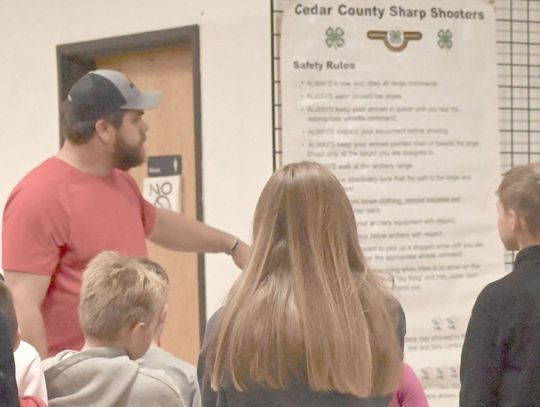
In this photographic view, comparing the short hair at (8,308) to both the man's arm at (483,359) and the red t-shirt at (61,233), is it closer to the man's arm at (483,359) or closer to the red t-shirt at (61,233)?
the red t-shirt at (61,233)

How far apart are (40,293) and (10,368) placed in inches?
34.8

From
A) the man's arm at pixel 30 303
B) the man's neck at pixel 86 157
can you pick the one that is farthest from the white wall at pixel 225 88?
the man's arm at pixel 30 303

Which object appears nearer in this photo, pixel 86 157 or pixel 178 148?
pixel 86 157

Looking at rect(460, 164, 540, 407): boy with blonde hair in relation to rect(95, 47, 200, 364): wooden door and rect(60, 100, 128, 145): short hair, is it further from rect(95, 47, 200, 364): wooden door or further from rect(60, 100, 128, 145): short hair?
rect(95, 47, 200, 364): wooden door

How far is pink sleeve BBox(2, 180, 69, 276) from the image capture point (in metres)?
2.57

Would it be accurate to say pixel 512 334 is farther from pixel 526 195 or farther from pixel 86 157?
pixel 86 157

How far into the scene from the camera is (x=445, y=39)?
3.86 m

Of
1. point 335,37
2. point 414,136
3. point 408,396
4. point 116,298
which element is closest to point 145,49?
point 335,37

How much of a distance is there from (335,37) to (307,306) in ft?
7.00

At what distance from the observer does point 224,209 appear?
3.94 meters

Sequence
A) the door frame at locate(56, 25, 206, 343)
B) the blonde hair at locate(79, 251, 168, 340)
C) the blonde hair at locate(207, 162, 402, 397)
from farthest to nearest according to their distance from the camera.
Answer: the door frame at locate(56, 25, 206, 343)
the blonde hair at locate(79, 251, 168, 340)
the blonde hair at locate(207, 162, 402, 397)

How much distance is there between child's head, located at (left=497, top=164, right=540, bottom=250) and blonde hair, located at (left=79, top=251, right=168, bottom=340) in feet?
3.17

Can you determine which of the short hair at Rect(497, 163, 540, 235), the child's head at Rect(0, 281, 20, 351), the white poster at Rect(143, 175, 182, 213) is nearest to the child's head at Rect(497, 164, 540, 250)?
the short hair at Rect(497, 163, 540, 235)

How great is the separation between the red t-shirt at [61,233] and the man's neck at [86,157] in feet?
0.09
